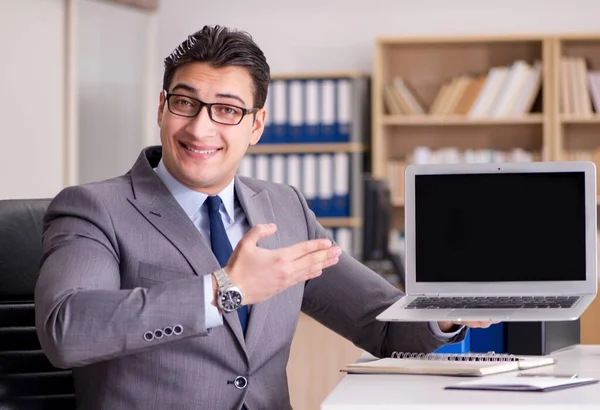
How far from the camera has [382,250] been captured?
176 inches

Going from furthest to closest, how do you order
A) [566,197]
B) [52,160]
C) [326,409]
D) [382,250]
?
[52,160] → [382,250] → [566,197] → [326,409]

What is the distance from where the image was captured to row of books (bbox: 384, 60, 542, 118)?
5.64m

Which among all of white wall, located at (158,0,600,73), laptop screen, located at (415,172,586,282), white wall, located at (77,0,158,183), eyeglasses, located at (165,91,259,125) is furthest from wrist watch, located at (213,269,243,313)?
white wall, located at (158,0,600,73)

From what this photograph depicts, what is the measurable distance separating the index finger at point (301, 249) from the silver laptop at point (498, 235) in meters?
0.35

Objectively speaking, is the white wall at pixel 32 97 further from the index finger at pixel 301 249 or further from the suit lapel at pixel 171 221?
the index finger at pixel 301 249

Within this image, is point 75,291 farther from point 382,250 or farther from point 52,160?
point 52,160

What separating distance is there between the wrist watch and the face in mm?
349

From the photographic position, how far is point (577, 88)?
5.61m

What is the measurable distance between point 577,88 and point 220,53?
4.20 m

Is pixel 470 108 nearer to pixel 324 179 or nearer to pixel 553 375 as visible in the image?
pixel 324 179

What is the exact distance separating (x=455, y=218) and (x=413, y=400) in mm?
611

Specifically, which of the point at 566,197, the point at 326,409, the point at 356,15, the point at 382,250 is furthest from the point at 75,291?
the point at 356,15

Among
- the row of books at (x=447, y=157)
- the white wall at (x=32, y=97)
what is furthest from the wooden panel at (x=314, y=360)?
the row of books at (x=447, y=157)

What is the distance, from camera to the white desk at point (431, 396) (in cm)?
131
